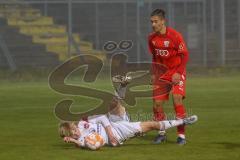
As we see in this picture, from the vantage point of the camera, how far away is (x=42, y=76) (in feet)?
115

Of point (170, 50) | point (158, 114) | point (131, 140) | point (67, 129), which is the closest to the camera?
point (67, 129)

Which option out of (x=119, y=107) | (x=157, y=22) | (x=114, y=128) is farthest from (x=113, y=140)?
(x=157, y=22)

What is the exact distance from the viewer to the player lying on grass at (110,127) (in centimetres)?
1255

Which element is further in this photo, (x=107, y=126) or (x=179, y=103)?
(x=179, y=103)

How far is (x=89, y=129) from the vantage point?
1260 centimetres

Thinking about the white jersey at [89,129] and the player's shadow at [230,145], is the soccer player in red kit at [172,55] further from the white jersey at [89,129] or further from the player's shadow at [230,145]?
the white jersey at [89,129]

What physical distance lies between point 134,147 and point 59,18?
2506cm

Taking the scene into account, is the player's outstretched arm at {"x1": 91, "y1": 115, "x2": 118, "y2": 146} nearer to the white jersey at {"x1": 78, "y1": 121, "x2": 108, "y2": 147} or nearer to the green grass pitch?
the white jersey at {"x1": 78, "y1": 121, "x2": 108, "y2": 147}

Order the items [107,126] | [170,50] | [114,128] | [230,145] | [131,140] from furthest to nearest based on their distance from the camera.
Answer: [131,140] → [170,50] → [230,145] → [114,128] → [107,126]

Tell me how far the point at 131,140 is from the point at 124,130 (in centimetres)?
122

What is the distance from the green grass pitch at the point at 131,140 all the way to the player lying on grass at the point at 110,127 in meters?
0.18

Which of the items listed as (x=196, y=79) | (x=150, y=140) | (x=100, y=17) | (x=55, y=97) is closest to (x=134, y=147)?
(x=150, y=140)

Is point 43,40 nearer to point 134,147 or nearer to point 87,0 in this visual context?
point 87,0

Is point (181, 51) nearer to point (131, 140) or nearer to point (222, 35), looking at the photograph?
point (131, 140)
